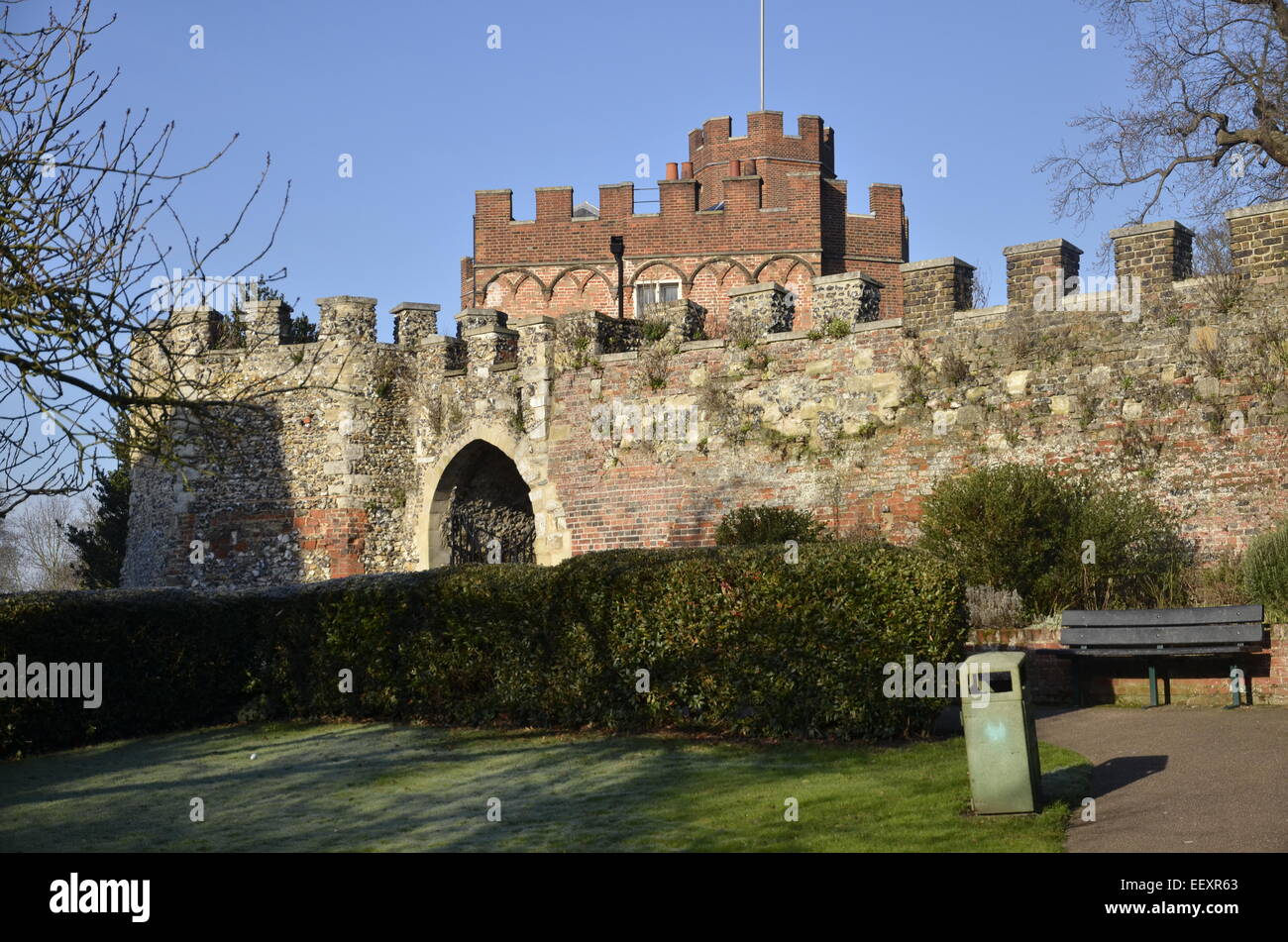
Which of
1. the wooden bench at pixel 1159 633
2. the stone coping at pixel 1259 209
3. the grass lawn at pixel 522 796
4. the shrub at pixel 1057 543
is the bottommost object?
the grass lawn at pixel 522 796

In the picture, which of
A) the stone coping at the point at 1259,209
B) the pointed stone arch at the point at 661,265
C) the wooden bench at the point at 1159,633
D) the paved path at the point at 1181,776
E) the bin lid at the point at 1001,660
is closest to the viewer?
the paved path at the point at 1181,776

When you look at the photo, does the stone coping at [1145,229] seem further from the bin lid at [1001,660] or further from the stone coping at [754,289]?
the bin lid at [1001,660]

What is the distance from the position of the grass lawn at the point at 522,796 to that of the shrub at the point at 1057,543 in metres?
4.14

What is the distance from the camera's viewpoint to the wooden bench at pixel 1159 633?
1227 cm

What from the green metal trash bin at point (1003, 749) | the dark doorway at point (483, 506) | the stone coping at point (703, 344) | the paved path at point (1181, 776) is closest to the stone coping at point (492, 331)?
the dark doorway at point (483, 506)

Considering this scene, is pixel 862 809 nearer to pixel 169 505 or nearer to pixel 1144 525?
pixel 1144 525

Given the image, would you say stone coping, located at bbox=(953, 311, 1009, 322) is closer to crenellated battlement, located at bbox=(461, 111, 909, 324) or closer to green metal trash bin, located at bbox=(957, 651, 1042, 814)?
green metal trash bin, located at bbox=(957, 651, 1042, 814)

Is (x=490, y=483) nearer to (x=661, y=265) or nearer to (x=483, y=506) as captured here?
(x=483, y=506)

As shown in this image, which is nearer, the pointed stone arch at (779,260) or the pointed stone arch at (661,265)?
the pointed stone arch at (779,260)

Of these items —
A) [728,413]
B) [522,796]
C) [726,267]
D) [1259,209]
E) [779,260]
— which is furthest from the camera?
Result: [726,267]

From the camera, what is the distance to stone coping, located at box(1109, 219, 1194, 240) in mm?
15953

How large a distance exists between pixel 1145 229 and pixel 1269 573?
15.8 ft

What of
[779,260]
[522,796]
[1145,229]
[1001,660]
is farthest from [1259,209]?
[779,260]

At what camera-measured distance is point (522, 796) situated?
9906 mm
